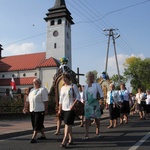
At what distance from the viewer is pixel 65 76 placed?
7.03 m

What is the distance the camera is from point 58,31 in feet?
175

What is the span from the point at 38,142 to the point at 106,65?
2816 centimetres

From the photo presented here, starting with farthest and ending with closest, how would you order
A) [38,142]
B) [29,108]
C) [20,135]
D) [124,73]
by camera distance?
[124,73], [20,135], [29,108], [38,142]

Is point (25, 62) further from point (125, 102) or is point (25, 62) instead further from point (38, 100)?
point (38, 100)

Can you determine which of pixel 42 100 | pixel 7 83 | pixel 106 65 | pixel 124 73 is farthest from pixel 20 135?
pixel 124 73

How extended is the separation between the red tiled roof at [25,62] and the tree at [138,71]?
3562 centimetres

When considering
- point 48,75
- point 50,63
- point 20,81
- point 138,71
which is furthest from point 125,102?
point 138,71

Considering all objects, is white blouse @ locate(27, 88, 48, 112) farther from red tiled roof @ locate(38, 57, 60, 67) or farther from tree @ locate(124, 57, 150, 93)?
tree @ locate(124, 57, 150, 93)

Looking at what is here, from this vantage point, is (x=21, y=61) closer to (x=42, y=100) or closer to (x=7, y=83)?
(x=7, y=83)

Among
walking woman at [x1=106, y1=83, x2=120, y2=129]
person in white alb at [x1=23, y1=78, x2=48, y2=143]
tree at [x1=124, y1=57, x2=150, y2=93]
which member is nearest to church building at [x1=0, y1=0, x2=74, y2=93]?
tree at [x1=124, y1=57, x2=150, y2=93]

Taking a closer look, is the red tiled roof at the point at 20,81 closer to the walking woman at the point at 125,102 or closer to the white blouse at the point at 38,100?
the walking woman at the point at 125,102

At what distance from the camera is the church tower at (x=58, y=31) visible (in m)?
52.7

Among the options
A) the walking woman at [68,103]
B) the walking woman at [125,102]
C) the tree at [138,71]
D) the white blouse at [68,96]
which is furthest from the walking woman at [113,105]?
the tree at [138,71]

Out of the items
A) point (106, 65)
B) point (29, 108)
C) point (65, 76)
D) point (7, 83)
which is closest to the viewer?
point (65, 76)
